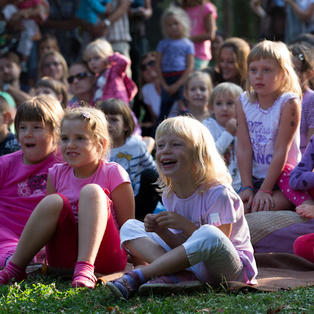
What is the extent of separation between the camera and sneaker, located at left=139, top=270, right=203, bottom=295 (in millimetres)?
3170

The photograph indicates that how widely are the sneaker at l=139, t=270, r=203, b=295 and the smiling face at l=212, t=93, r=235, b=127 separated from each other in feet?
8.24

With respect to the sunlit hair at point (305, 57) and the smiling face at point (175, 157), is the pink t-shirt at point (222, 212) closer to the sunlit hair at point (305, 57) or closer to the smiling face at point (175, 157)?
the smiling face at point (175, 157)

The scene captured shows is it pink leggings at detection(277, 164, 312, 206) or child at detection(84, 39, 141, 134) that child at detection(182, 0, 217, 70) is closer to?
child at detection(84, 39, 141, 134)

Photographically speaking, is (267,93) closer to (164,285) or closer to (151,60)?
(164,285)

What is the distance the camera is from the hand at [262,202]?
4695mm

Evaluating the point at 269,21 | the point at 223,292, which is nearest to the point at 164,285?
the point at 223,292

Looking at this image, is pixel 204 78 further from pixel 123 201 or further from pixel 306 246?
pixel 306 246

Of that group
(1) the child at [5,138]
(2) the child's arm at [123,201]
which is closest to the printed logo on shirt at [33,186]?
(2) the child's arm at [123,201]

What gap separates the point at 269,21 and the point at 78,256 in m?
7.13

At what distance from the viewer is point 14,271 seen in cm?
366

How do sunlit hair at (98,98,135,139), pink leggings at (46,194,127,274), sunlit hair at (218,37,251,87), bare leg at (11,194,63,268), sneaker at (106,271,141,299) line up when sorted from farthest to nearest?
sunlit hair at (218,37,251,87), sunlit hair at (98,98,135,139), pink leggings at (46,194,127,274), bare leg at (11,194,63,268), sneaker at (106,271,141,299)

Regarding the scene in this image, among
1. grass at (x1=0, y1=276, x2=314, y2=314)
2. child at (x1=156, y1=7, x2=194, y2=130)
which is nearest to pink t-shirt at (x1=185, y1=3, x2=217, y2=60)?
child at (x1=156, y1=7, x2=194, y2=130)

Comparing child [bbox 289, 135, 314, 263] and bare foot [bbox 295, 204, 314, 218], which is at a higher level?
child [bbox 289, 135, 314, 263]

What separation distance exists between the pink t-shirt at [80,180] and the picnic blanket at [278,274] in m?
0.59
